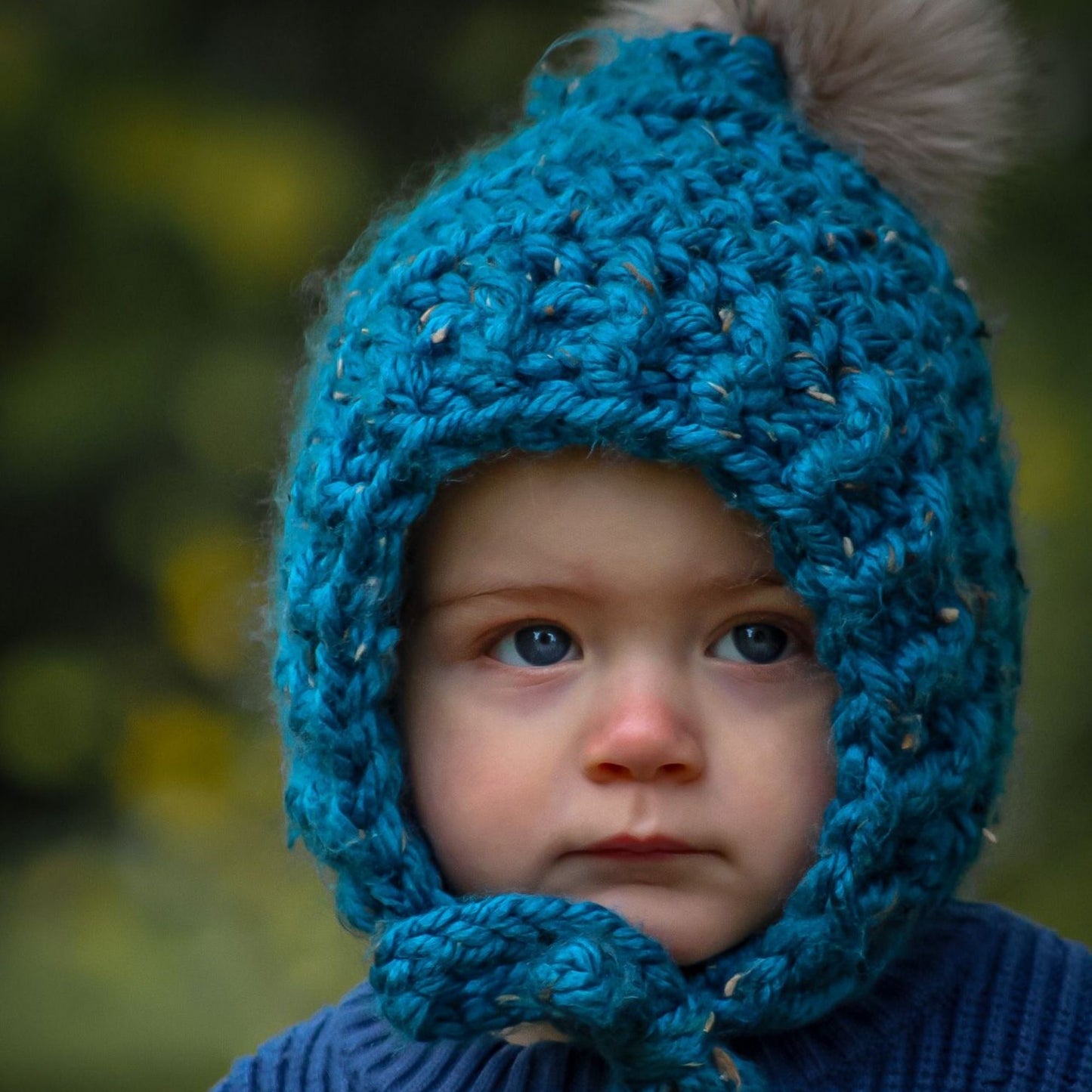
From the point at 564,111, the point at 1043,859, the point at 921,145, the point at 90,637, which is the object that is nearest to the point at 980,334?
the point at 921,145

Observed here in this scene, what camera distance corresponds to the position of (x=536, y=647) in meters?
1.40

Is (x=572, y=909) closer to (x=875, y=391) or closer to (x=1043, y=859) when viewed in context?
(x=875, y=391)

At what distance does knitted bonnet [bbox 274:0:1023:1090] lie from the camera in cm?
131

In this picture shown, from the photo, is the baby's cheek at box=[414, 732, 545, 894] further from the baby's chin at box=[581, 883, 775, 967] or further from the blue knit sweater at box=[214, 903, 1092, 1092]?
the blue knit sweater at box=[214, 903, 1092, 1092]

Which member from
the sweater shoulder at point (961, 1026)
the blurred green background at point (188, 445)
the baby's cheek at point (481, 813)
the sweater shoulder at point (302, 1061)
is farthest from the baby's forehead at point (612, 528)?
the blurred green background at point (188, 445)

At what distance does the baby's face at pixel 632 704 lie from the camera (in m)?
1.34

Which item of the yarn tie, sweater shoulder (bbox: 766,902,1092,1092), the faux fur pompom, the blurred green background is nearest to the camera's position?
the yarn tie

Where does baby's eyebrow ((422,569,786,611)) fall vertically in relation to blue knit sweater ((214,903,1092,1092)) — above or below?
above

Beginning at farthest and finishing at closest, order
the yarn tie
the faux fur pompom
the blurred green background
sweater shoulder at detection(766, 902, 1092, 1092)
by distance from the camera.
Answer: the blurred green background → the faux fur pompom → sweater shoulder at detection(766, 902, 1092, 1092) → the yarn tie

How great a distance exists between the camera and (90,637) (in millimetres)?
3301

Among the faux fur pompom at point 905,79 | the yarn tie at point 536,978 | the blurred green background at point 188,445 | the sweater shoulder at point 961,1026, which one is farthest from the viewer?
the blurred green background at point 188,445

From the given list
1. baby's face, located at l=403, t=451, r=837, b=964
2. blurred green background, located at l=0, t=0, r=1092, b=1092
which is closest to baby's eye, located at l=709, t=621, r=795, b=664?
baby's face, located at l=403, t=451, r=837, b=964

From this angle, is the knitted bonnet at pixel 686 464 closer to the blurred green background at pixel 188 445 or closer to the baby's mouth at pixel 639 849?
the baby's mouth at pixel 639 849

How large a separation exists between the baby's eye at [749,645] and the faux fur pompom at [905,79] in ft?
1.57
